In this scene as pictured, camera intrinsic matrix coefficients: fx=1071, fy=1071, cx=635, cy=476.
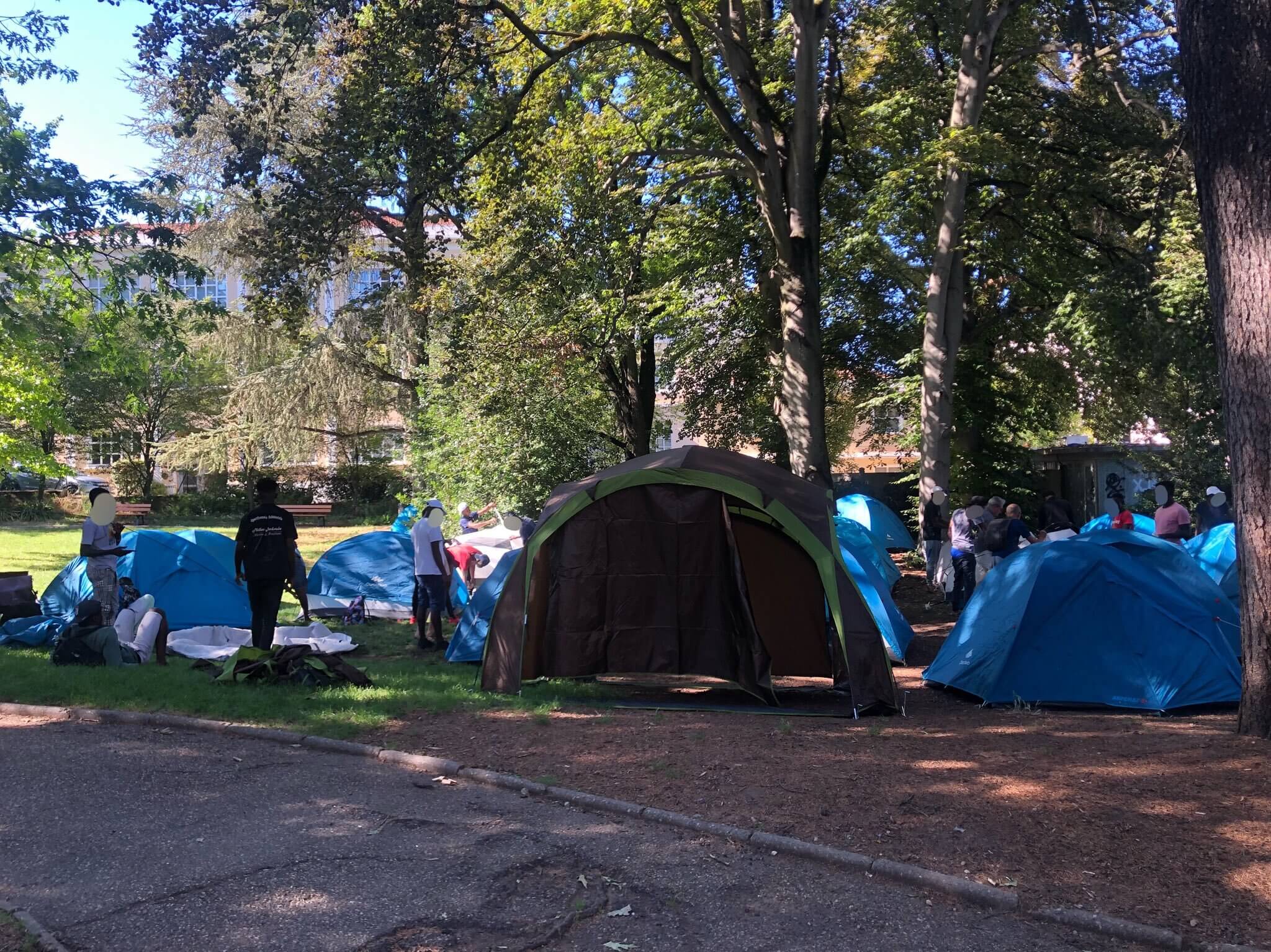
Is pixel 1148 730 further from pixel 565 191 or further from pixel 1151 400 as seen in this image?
pixel 1151 400

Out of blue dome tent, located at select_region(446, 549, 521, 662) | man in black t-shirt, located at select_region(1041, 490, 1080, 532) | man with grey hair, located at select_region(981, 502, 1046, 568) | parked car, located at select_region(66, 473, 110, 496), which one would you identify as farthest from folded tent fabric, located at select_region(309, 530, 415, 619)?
parked car, located at select_region(66, 473, 110, 496)

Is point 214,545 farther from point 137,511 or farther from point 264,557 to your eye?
point 137,511

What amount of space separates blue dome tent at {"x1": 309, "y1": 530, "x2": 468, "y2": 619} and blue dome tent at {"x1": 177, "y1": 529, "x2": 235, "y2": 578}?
1.70 meters

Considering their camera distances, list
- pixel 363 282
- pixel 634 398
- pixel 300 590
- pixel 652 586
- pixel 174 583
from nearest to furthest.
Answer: pixel 652 586 < pixel 174 583 < pixel 300 590 < pixel 634 398 < pixel 363 282

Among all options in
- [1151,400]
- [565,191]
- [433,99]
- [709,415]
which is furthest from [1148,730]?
[709,415]

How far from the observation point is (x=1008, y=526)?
14094 mm

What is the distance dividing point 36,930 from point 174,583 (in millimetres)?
9306

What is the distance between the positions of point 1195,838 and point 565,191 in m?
12.3

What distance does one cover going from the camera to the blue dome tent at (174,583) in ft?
41.9

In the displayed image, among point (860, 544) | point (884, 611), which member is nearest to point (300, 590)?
point (884, 611)

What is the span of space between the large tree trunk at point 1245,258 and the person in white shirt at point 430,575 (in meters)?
8.14

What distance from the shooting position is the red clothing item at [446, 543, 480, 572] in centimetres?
1514

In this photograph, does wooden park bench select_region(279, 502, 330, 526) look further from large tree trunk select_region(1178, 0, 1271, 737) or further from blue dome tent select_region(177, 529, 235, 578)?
large tree trunk select_region(1178, 0, 1271, 737)

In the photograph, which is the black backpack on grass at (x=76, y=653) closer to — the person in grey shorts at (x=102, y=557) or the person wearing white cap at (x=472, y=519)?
the person in grey shorts at (x=102, y=557)
